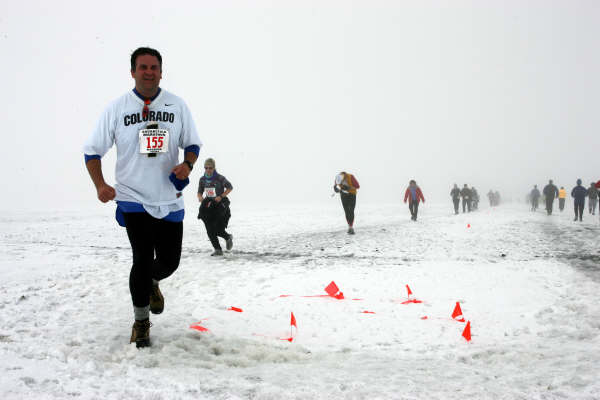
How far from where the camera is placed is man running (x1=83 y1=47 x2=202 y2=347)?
9.69ft

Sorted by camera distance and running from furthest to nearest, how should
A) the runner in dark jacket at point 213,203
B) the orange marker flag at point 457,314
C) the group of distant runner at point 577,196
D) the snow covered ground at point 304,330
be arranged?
1. the group of distant runner at point 577,196
2. the runner in dark jacket at point 213,203
3. the orange marker flag at point 457,314
4. the snow covered ground at point 304,330

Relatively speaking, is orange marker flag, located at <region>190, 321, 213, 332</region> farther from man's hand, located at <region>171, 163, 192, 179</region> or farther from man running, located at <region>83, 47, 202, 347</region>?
man's hand, located at <region>171, 163, 192, 179</region>

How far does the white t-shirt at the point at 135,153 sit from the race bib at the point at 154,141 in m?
0.04

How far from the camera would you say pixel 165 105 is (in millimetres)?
3084

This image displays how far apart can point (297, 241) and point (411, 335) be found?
24.2 ft

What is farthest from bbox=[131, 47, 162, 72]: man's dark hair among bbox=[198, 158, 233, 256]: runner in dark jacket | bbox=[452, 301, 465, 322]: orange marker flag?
bbox=[198, 158, 233, 256]: runner in dark jacket

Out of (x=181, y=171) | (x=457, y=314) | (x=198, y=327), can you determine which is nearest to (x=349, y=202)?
(x=457, y=314)

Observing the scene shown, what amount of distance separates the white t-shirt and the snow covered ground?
1159mm

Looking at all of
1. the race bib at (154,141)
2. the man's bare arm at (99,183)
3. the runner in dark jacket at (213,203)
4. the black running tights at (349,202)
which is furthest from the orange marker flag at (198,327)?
the black running tights at (349,202)

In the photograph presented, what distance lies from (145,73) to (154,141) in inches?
21.5

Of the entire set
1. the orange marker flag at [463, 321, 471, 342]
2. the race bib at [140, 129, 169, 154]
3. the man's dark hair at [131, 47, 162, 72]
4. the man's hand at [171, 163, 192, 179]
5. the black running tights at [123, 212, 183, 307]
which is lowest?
the orange marker flag at [463, 321, 471, 342]

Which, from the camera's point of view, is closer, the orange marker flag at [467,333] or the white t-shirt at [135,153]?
the white t-shirt at [135,153]

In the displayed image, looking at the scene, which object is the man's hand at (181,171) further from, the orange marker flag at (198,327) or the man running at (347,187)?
the man running at (347,187)

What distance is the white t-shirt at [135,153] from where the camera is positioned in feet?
9.69
